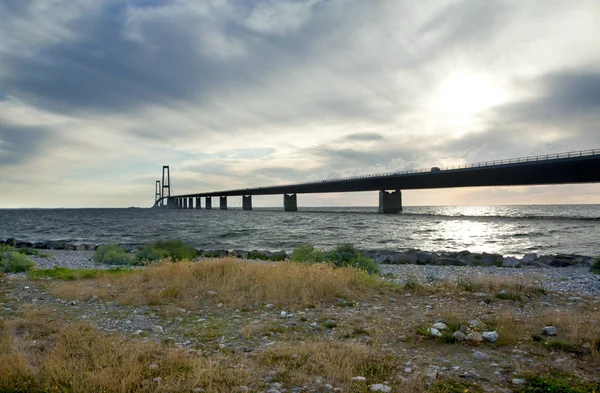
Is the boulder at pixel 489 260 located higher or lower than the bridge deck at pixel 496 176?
lower

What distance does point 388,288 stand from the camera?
39.6ft

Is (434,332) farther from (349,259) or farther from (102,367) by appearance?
(349,259)

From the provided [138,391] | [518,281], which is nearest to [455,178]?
[518,281]

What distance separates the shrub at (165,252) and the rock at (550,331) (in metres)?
18.0

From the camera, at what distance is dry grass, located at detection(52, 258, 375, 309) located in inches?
411

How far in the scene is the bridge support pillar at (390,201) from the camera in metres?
110

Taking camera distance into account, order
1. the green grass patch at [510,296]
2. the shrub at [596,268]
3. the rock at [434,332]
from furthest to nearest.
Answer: the shrub at [596,268]
the green grass patch at [510,296]
the rock at [434,332]

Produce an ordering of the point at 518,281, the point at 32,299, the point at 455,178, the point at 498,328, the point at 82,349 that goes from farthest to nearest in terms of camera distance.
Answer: the point at 455,178 < the point at 518,281 < the point at 32,299 < the point at 498,328 < the point at 82,349

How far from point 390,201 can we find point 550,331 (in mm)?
105175

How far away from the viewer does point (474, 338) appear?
7.03 meters

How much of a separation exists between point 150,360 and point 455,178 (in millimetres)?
Answer: 81863

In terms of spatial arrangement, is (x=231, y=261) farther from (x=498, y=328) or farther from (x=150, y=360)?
(x=498, y=328)

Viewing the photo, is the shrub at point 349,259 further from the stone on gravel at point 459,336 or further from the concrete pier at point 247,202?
the concrete pier at point 247,202

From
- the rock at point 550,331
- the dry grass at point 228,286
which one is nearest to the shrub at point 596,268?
the dry grass at point 228,286
